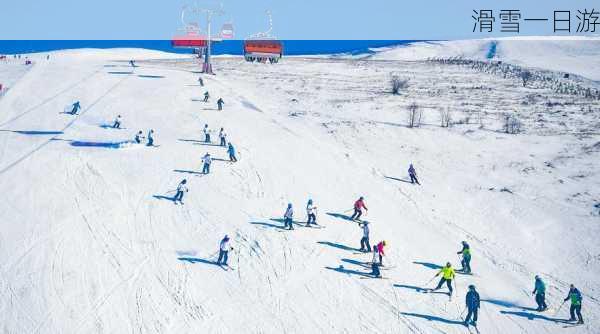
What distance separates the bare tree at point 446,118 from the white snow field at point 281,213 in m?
0.56

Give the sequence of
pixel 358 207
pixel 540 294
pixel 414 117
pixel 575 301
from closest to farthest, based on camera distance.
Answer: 1. pixel 575 301
2. pixel 540 294
3. pixel 358 207
4. pixel 414 117

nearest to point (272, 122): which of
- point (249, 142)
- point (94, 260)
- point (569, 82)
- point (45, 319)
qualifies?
point (249, 142)

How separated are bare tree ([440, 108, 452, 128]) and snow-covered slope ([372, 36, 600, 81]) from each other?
1566 inches

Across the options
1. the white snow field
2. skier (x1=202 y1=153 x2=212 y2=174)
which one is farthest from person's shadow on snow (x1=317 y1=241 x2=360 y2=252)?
skier (x1=202 y1=153 x2=212 y2=174)

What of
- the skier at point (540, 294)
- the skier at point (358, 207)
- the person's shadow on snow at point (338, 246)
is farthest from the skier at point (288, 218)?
the skier at point (540, 294)

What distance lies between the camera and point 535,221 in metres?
24.0

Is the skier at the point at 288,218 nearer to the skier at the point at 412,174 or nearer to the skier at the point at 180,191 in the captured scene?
the skier at the point at 180,191

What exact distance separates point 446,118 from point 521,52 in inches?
2680

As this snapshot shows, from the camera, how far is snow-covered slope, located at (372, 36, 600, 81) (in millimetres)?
80681

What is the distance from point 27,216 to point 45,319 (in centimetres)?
704

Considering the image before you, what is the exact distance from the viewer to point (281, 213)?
22.0 m

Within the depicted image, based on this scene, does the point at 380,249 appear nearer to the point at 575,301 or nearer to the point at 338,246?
the point at 338,246

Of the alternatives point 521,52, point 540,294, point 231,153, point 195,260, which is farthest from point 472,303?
point 521,52

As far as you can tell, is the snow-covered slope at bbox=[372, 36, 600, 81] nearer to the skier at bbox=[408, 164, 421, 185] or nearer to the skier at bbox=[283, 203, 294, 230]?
the skier at bbox=[408, 164, 421, 185]
